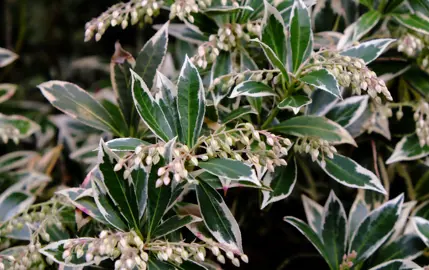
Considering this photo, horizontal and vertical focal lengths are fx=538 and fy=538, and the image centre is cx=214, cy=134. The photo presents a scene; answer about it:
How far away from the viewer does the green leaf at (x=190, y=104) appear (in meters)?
1.00

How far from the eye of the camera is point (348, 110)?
1219 millimetres

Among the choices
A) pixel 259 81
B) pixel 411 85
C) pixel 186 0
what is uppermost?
pixel 186 0

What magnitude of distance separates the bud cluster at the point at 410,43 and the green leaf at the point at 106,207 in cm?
72

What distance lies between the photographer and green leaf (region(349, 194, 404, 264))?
1.13 m

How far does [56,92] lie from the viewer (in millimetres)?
1223

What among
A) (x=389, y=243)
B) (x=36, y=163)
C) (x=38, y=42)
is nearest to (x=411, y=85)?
(x=389, y=243)

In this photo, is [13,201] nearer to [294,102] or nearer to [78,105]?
[78,105]

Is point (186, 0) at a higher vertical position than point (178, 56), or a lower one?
higher

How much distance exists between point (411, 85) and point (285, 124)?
41cm

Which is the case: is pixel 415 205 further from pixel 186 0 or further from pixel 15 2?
pixel 15 2

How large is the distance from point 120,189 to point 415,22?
0.76 meters

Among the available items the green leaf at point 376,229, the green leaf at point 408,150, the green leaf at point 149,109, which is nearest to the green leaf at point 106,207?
the green leaf at point 149,109

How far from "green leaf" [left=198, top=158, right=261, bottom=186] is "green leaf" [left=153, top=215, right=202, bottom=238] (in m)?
0.12

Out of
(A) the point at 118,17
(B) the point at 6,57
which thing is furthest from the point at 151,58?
(B) the point at 6,57
